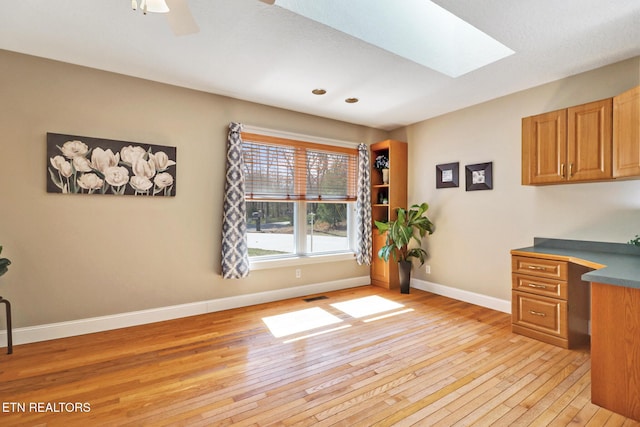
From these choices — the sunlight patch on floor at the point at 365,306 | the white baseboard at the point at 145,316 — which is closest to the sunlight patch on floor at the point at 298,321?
the sunlight patch on floor at the point at 365,306

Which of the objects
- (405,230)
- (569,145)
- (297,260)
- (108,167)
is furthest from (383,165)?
(108,167)

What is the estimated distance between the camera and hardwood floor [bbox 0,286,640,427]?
1.84m

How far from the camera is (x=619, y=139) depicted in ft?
8.10

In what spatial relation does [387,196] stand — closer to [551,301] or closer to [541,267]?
[541,267]

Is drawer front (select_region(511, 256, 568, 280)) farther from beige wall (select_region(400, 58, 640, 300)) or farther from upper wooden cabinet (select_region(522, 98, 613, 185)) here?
upper wooden cabinet (select_region(522, 98, 613, 185))

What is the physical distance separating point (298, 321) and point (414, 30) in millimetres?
3115

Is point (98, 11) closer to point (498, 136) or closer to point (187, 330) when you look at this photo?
point (187, 330)

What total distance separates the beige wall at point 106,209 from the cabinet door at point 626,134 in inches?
140

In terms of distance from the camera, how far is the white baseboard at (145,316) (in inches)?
110

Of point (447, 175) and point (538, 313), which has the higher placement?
point (447, 175)

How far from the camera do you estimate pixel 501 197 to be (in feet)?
12.2

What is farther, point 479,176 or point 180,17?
→ point 479,176

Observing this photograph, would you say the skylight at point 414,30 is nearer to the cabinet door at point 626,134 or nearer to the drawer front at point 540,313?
the cabinet door at point 626,134

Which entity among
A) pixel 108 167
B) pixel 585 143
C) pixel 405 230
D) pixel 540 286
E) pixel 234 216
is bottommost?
pixel 540 286
